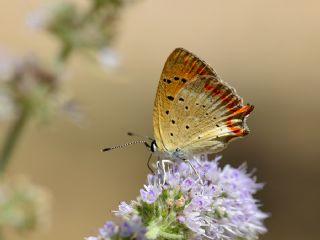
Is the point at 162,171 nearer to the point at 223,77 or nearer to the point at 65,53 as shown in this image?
the point at 65,53

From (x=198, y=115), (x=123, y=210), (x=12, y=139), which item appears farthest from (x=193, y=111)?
(x=12, y=139)

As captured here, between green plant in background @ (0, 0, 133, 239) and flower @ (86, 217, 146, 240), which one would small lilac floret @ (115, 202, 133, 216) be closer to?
flower @ (86, 217, 146, 240)

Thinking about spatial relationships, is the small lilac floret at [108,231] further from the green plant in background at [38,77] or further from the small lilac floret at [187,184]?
the green plant in background at [38,77]

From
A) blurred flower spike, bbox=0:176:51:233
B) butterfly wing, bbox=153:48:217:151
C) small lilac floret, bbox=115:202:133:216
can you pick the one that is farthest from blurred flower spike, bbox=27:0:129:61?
small lilac floret, bbox=115:202:133:216

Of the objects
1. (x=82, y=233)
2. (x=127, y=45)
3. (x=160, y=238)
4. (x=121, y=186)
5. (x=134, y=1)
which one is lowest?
(x=160, y=238)

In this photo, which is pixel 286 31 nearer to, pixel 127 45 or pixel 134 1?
pixel 127 45

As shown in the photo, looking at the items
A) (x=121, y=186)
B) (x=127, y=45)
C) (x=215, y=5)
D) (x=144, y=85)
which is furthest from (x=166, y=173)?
(x=215, y=5)
